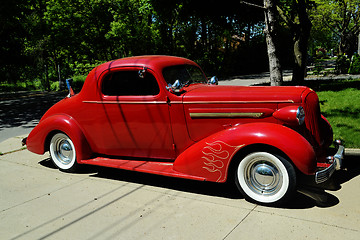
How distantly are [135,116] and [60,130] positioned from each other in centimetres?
145

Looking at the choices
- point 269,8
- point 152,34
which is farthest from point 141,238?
point 152,34

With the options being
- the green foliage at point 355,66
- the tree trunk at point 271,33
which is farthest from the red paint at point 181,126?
the green foliage at point 355,66

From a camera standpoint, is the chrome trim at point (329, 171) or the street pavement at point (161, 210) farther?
the chrome trim at point (329, 171)

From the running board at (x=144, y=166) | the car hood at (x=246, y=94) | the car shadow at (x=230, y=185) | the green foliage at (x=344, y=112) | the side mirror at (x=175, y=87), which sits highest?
the side mirror at (x=175, y=87)

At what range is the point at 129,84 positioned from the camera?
4.47 metres

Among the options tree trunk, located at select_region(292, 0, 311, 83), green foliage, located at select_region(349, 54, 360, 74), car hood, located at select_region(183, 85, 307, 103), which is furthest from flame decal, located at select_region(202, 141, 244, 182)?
green foliage, located at select_region(349, 54, 360, 74)

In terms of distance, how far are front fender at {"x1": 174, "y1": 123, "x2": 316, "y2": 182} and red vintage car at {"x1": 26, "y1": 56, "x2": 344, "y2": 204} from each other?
11 mm

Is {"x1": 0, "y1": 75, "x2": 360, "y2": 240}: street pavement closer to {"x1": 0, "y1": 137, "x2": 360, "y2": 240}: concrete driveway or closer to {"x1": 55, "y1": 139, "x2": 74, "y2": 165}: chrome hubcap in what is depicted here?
{"x1": 0, "y1": 137, "x2": 360, "y2": 240}: concrete driveway

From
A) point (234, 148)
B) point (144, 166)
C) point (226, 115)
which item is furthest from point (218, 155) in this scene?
point (144, 166)

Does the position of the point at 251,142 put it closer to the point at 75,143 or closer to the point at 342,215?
the point at 342,215

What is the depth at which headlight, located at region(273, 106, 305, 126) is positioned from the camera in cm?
342

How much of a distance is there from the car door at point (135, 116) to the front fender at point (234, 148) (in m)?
0.48

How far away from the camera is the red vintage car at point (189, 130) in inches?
136

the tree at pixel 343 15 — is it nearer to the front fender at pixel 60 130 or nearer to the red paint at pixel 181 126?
the red paint at pixel 181 126
